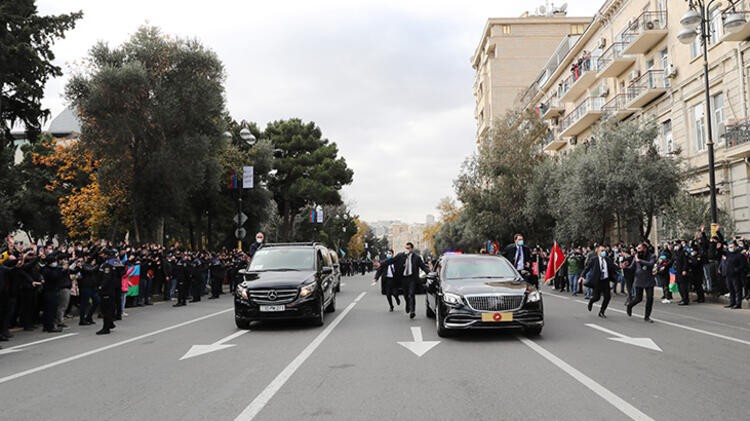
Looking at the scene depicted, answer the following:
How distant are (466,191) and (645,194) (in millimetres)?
17259

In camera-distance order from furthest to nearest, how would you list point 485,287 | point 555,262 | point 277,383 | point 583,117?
point 583,117 → point 555,262 → point 485,287 → point 277,383

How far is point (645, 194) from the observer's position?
75.8ft

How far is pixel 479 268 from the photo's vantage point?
464 inches

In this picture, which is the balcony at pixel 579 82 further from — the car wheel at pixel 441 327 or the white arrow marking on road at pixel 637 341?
the car wheel at pixel 441 327

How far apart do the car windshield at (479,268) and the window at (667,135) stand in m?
21.7

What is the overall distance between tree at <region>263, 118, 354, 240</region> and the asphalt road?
119 feet

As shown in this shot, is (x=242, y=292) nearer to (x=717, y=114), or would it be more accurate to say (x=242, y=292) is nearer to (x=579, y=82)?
(x=717, y=114)

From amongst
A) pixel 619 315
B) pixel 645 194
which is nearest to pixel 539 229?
pixel 645 194

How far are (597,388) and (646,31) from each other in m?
27.8

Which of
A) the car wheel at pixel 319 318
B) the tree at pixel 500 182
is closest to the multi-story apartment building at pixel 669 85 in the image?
the tree at pixel 500 182

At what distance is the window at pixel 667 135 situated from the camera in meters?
29.7

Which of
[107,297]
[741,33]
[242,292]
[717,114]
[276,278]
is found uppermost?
[741,33]

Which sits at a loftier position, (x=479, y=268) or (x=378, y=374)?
(x=479, y=268)

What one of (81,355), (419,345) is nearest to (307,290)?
(419,345)
